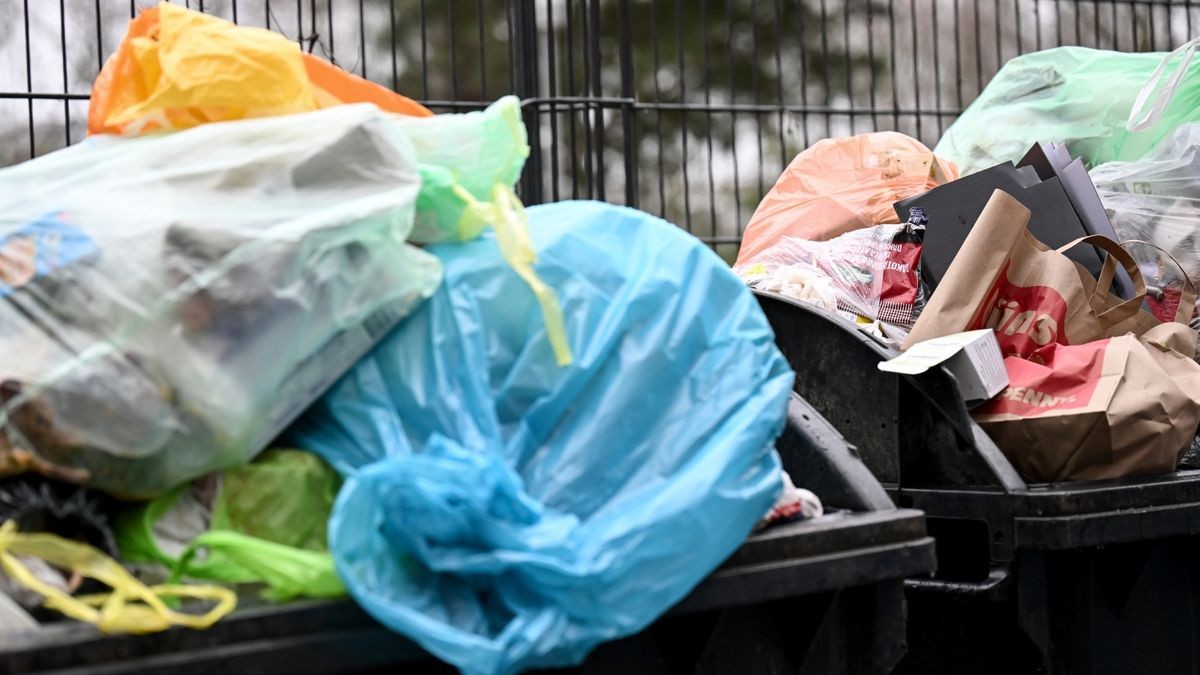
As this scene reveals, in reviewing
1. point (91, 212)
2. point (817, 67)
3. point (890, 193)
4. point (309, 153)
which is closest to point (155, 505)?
point (91, 212)

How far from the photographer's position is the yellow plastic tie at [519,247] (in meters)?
1.73

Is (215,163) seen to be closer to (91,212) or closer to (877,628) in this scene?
(91,212)

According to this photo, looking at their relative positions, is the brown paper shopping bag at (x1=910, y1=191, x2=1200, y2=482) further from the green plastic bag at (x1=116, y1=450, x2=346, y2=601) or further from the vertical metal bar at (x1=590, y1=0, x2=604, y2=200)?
the vertical metal bar at (x1=590, y1=0, x2=604, y2=200)

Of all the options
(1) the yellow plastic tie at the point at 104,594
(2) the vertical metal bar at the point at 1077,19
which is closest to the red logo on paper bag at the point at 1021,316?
(1) the yellow plastic tie at the point at 104,594

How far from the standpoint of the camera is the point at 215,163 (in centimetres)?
173

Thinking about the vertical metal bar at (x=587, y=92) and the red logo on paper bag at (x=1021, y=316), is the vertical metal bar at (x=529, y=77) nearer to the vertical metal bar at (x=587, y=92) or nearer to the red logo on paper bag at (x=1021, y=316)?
the vertical metal bar at (x=587, y=92)

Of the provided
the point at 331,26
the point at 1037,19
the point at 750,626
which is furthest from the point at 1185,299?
the point at 1037,19

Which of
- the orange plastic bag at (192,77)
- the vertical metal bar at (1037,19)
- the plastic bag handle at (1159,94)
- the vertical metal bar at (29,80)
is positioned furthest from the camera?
the vertical metal bar at (1037,19)

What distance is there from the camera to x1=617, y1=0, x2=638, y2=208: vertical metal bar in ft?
17.2

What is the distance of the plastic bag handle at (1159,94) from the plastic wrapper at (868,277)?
108cm

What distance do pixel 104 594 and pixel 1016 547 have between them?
62.2 inches

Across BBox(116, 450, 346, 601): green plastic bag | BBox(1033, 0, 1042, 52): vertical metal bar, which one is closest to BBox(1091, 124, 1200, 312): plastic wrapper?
BBox(116, 450, 346, 601): green plastic bag

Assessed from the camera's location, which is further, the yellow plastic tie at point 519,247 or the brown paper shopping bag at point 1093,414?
the brown paper shopping bag at point 1093,414

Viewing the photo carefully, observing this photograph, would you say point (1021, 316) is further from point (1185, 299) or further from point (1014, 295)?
point (1185, 299)
